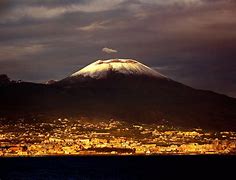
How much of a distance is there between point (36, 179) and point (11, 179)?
5668mm

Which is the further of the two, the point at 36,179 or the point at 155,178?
the point at 155,178

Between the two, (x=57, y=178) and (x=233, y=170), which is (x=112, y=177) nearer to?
(x=57, y=178)

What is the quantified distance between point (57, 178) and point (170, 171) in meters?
41.3

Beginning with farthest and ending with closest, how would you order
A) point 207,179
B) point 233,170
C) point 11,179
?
point 233,170 < point 207,179 < point 11,179

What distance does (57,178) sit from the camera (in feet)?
Result: 433

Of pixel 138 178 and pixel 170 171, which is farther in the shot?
pixel 170 171

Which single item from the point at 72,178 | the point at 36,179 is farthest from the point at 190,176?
the point at 36,179

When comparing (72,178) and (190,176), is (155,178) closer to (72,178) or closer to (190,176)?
(190,176)

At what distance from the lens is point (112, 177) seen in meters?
140

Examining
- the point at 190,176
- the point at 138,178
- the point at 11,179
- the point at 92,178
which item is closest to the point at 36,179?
the point at 11,179

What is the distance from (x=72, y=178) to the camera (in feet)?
437

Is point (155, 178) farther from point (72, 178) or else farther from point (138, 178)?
point (72, 178)

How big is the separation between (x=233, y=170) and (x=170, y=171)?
17.6 meters

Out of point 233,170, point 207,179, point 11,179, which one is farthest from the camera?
point 233,170
